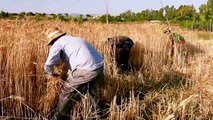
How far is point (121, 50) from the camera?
666cm

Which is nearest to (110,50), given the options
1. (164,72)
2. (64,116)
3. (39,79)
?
(164,72)

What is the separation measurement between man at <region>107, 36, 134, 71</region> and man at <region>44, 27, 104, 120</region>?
1.92 m

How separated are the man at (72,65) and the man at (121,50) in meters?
1.92

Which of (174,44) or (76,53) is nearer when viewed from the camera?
(76,53)

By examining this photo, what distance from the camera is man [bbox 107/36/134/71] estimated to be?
6.41m

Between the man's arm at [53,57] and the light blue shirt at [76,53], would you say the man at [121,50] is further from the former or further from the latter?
the man's arm at [53,57]

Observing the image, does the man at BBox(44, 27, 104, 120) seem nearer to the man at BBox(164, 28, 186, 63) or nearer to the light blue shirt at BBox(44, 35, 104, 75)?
the light blue shirt at BBox(44, 35, 104, 75)

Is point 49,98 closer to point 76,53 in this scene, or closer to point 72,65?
point 72,65

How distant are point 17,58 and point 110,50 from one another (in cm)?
201

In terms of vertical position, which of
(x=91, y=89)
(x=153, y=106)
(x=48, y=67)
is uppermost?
(x=48, y=67)

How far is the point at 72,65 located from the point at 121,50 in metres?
2.48

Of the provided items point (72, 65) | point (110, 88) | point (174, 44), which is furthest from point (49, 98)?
point (174, 44)

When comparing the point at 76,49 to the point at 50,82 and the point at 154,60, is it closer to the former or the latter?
the point at 50,82

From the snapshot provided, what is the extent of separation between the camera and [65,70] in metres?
4.78
